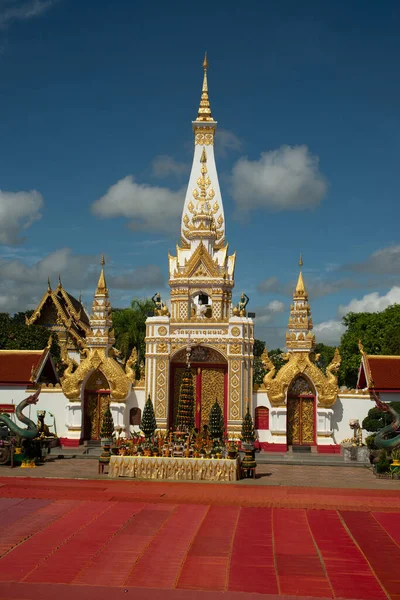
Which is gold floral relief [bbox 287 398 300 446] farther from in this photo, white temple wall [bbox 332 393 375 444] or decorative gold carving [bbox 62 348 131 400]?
decorative gold carving [bbox 62 348 131 400]

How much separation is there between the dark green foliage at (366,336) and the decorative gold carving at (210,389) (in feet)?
49.1

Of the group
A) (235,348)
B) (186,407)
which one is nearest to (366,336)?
(235,348)

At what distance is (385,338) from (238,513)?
2728 cm

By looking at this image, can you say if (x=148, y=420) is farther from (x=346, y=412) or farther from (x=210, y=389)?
(x=346, y=412)

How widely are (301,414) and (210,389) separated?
3.68 m

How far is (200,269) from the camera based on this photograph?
29.9m

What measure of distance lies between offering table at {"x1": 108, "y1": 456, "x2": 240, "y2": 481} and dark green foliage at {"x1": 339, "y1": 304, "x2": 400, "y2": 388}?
22351mm

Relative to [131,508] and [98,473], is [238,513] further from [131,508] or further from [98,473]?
[98,473]

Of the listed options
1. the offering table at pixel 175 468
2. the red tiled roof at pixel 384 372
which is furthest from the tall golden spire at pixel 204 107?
the offering table at pixel 175 468

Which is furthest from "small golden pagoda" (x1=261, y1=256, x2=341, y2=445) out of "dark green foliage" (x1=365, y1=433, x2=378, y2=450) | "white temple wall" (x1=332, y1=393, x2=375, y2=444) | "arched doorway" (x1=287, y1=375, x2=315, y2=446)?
"dark green foliage" (x1=365, y1=433, x2=378, y2=450)

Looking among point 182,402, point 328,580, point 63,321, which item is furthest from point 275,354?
point 328,580

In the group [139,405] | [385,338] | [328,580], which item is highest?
[385,338]

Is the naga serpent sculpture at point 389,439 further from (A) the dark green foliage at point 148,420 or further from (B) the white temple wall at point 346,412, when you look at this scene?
(A) the dark green foliage at point 148,420

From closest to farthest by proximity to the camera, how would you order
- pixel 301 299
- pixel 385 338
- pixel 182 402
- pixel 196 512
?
pixel 196 512
pixel 182 402
pixel 301 299
pixel 385 338
